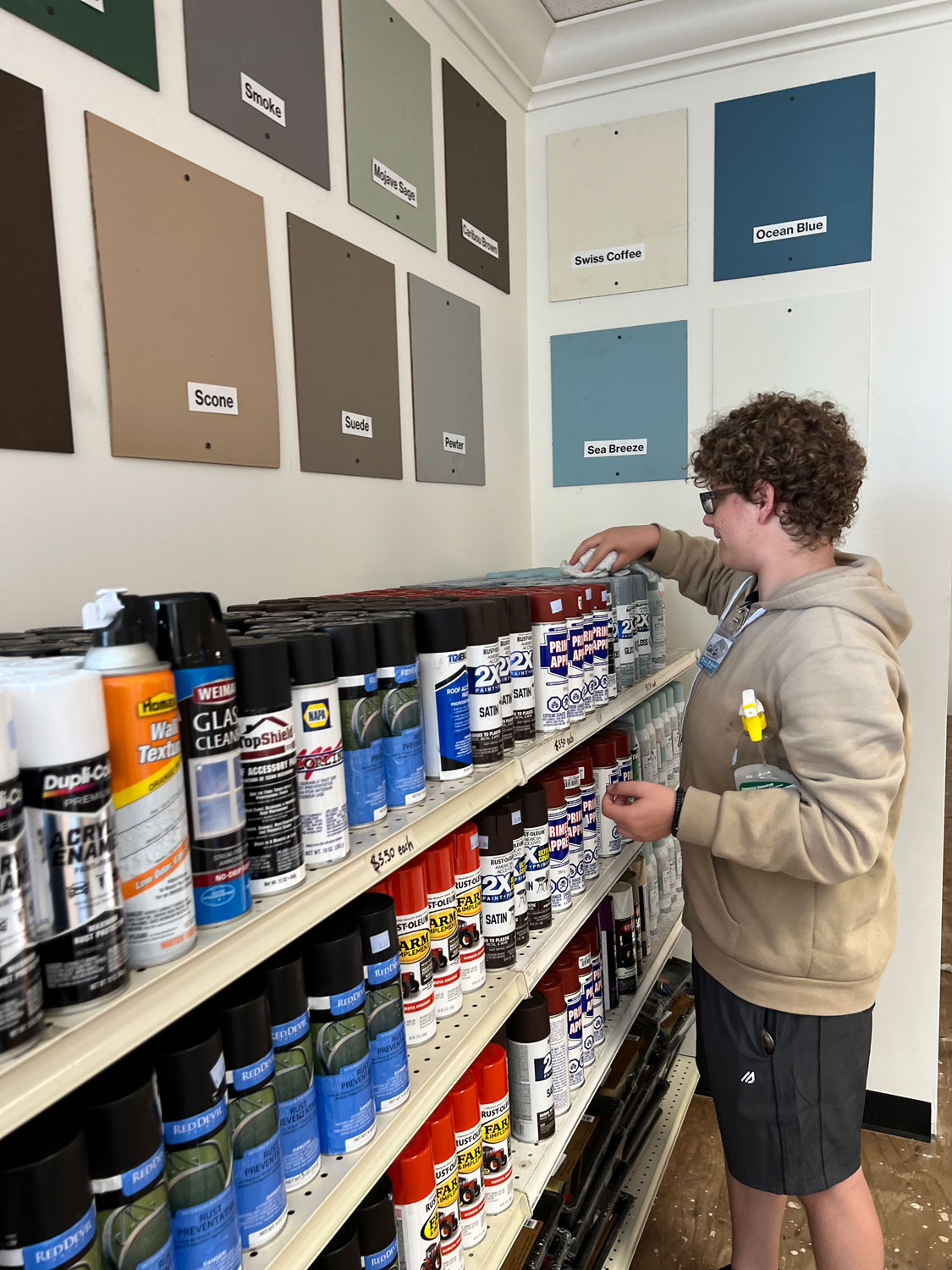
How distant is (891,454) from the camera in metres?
2.52

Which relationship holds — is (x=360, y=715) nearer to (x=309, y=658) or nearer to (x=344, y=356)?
(x=309, y=658)

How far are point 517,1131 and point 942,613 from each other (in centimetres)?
197

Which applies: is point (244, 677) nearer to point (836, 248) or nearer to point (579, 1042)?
point (579, 1042)

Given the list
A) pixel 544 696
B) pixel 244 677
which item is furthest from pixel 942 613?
pixel 244 677

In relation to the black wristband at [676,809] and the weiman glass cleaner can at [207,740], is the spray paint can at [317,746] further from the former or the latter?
the black wristband at [676,809]

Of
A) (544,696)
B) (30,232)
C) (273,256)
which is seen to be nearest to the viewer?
(30,232)

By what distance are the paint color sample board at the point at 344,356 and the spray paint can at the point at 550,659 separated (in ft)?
2.01

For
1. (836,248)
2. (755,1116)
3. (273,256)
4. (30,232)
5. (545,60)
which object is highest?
(545,60)

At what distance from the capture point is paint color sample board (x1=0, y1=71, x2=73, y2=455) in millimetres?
1048

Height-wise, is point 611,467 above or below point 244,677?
above

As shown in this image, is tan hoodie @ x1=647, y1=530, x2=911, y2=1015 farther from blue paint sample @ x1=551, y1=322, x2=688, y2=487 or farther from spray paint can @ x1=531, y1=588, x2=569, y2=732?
blue paint sample @ x1=551, y1=322, x2=688, y2=487

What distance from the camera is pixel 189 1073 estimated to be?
27.1 inches

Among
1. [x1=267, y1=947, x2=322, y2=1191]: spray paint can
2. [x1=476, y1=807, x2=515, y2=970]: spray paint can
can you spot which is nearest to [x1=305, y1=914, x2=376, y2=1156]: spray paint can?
[x1=267, y1=947, x2=322, y2=1191]: spray paint can

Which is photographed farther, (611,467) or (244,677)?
(611,467)
